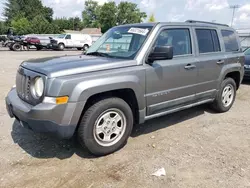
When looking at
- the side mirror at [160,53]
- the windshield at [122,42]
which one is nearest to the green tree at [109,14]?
the windshield at [122,42]

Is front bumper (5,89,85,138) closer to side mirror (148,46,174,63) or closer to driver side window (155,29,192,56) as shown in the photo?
side mirror (148,46,174,63)

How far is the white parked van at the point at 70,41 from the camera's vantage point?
85.7 feet

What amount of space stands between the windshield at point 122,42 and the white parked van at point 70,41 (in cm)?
2312

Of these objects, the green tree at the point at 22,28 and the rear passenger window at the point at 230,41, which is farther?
the green tree at the point at 22,28

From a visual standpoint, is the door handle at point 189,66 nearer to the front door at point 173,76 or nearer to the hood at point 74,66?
the front door at point 173,76

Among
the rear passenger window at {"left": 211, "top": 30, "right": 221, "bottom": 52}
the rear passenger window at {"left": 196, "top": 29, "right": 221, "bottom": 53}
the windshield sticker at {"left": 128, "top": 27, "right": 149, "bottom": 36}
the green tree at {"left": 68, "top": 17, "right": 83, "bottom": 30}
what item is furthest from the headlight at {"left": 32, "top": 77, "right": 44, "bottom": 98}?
the green tree at {"left": 68, "top": 17, "right": 83, "bottom": 30}

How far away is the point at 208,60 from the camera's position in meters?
4.51

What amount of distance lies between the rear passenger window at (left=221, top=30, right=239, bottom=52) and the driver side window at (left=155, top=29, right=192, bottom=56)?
4.28 feet

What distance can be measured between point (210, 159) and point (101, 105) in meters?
1.69

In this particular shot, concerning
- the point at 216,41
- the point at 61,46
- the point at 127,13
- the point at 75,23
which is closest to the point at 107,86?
the point at 216,41

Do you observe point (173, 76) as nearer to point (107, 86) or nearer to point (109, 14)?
point (107, 86)

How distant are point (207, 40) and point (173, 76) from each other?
1.34 metres

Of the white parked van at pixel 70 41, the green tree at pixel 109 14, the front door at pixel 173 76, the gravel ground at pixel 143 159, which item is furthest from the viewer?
the green tree at pixel 109 14

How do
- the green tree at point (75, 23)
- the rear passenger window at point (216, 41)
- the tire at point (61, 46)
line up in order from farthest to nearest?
the green tree at point (75, 23), the tire at point (61, 46), the rear passenger window at point (216, 41)
